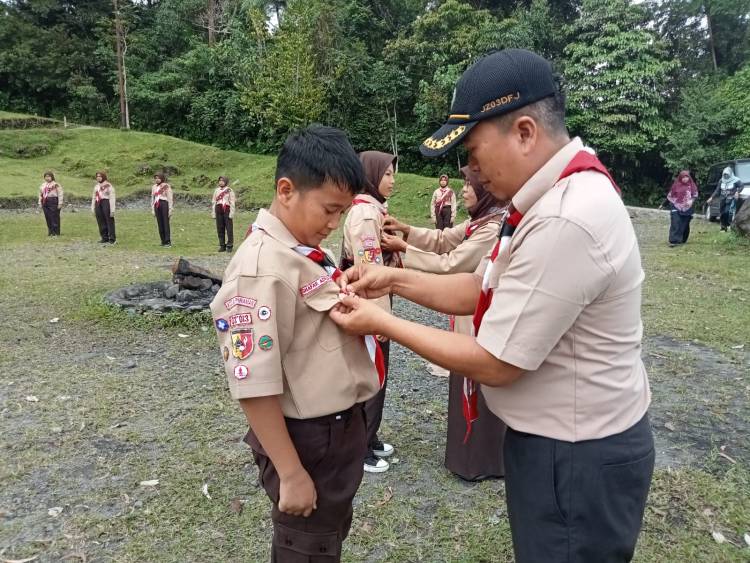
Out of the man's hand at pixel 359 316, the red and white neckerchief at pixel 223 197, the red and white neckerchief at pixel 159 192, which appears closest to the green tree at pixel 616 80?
the red and white neckerchief at pixel 223 197

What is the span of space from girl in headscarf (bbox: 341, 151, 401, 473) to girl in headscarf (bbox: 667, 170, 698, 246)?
34.5 ft

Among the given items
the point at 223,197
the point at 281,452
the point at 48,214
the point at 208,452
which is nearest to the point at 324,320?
the point at 281,452

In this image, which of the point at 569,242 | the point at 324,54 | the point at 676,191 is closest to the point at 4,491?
the point at 569,242

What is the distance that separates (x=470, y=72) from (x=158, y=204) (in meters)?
13.1

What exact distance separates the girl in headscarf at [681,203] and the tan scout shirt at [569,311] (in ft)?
39.8

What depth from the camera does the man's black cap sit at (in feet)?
4.74

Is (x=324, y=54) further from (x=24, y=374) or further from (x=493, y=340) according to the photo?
(x=493, y=340)

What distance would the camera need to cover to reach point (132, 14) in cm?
3678

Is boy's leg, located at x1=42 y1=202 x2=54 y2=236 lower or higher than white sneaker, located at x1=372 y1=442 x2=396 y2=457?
higher

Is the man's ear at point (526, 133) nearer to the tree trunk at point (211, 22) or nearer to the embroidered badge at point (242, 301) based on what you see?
the embroidered badge at point (242, 301)

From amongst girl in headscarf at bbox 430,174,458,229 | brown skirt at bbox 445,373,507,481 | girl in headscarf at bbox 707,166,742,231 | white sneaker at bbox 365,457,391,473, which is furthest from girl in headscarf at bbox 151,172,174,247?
girl in headscarf at bbox 707,166,742,231

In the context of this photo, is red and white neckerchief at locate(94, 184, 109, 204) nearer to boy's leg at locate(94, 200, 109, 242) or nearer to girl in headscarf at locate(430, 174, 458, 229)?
boy's leg at locate(94, 200, 109, 242)

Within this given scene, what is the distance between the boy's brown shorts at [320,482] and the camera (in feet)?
5.96

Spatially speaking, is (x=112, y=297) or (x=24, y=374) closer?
(x=24, y=374)
